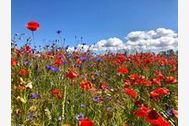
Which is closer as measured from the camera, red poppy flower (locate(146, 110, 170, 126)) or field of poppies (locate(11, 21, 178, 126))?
red poppy flower (locate(146, 110, 170, 126))

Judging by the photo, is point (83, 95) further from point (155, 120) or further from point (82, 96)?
point (155, 120)

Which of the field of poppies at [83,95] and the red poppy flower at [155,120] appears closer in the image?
the red poppy flower at [155,120]

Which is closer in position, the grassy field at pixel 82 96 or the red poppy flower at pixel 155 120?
the red poppy flower at pixel 155 120

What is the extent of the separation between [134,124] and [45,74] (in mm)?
1414

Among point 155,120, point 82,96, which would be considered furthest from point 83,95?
point 155,120

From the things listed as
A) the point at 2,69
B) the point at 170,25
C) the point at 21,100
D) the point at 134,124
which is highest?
the point at 170,25

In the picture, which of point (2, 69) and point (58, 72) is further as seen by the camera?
point (58, 72)

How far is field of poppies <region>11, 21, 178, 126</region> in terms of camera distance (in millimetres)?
2045

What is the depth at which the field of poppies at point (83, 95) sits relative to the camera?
2045mm

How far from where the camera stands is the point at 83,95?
2947 mm

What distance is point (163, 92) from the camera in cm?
218
